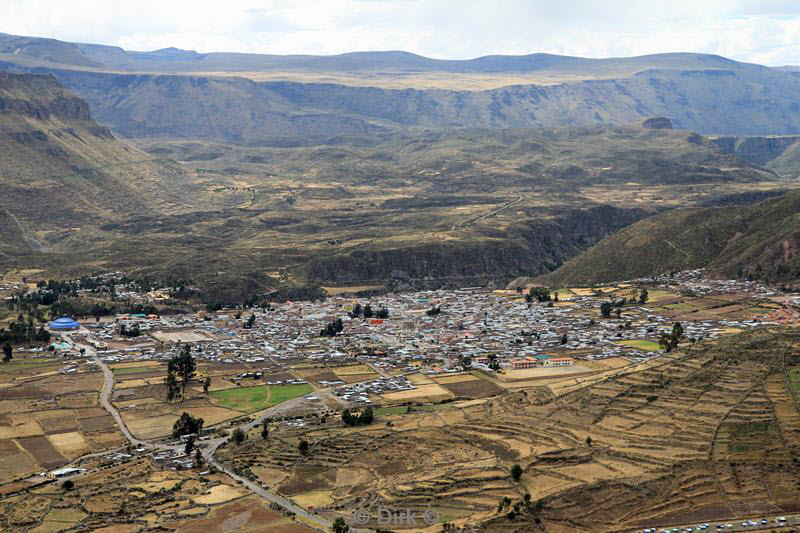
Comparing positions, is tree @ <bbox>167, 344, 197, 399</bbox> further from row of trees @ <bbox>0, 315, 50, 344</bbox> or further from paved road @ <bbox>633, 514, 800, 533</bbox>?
paved road @ <bbox>633, 514, 800, 533</bbox>

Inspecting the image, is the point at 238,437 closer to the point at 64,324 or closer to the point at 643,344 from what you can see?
the point at 643,344

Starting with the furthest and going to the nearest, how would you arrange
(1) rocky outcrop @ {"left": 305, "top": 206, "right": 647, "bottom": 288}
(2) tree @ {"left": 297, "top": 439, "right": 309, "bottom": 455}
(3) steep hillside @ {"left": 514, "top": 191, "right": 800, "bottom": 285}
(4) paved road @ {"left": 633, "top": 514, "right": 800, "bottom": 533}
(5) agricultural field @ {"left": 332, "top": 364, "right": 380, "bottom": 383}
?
1. (1) rocky outcrop @ {"left": 305, "top": 206, "right": 647, "bottom": 288}
2. (3) steep hillside @ {"left": 514, "top": 191, "right": 800, "bottom": 285}
3. (5) agricultural field @ {"left": 332, "top": 364, "right": 380, "bottom": 383}
4. (2) tree @ {"left": 297, "top": 439, "right": 309, "bottom": 455}
5. (4) paved road @ {"left": 633, "top": 514, "right": 800, "bottom": 533}

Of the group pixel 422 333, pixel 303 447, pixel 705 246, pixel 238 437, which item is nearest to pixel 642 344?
pixel 422 333

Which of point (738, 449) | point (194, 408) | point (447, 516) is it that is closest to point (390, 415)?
point (194, 408)

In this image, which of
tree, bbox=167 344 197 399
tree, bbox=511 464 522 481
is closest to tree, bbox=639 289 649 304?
tree, bbox=167 344 197 399

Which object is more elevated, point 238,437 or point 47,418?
point 238,437
